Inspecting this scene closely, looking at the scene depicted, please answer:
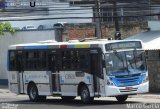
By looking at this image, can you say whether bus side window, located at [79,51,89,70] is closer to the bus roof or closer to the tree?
the bus roof

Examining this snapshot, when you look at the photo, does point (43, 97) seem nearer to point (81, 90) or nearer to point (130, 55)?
point (81, 90)

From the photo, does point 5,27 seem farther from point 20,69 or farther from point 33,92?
point 33,92

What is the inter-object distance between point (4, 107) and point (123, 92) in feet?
17.0

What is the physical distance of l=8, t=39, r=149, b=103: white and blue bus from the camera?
25859mm

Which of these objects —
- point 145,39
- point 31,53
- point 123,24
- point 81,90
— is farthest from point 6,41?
point 81,90

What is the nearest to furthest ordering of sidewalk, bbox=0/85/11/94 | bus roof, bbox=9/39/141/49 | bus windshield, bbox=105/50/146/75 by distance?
bus windshield, bbox=105/50/146/75 < bus roof, bbox=9/39/141/49 < sidewalk, bbox=0/85/11/94

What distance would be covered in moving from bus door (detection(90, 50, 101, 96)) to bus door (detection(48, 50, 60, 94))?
2.58 metres

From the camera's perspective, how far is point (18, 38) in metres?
46.0

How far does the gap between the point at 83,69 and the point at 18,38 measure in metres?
19.7

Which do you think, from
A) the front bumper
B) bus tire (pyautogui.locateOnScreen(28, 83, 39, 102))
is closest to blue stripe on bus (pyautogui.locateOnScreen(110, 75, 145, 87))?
the front bumper

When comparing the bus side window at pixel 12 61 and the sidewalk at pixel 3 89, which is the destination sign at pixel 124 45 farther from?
the sidewalk at pixel 3 89

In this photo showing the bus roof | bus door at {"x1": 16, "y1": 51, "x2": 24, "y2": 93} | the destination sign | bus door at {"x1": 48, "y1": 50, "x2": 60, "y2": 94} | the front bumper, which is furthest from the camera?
bus door at {"x1": 16, "y1": 51, "x2": 24, "y2": 93}

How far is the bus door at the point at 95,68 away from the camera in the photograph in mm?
26188

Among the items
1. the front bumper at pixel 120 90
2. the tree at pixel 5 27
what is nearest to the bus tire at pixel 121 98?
the front bumper at pixel 120 90
